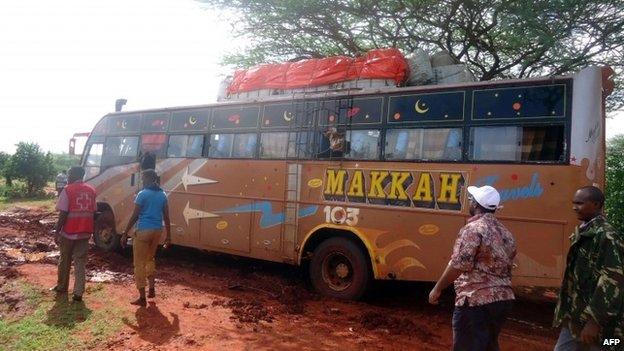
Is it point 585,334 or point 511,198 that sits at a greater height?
point 511,198

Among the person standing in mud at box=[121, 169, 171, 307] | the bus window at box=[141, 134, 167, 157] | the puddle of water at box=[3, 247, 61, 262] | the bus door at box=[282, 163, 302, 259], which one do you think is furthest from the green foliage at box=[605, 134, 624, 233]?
the puddle of water at box=[3, 247, 61, 262]

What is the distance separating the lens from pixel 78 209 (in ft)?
20.1

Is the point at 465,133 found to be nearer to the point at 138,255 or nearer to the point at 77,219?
the point at 138,255

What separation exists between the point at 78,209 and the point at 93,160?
4.66m

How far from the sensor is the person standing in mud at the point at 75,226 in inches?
239

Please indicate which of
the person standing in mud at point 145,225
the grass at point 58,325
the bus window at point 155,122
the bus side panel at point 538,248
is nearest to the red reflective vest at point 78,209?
the person standing in mud at point 145,225

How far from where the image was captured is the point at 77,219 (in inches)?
242

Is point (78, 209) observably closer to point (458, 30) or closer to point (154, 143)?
point (154, 143)

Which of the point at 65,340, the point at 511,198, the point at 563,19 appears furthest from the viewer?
the point at 563,19

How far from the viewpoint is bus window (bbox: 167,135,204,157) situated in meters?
8.29

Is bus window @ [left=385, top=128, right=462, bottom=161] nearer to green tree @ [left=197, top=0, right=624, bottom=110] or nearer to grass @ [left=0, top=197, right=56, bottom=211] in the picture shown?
green tree @ [left=197, top=0, right=624, bottom=110]

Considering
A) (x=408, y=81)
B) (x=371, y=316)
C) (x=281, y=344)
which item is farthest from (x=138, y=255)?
(x=408, y=81)

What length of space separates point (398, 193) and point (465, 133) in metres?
1.14

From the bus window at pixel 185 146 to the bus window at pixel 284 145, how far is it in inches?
57.7
